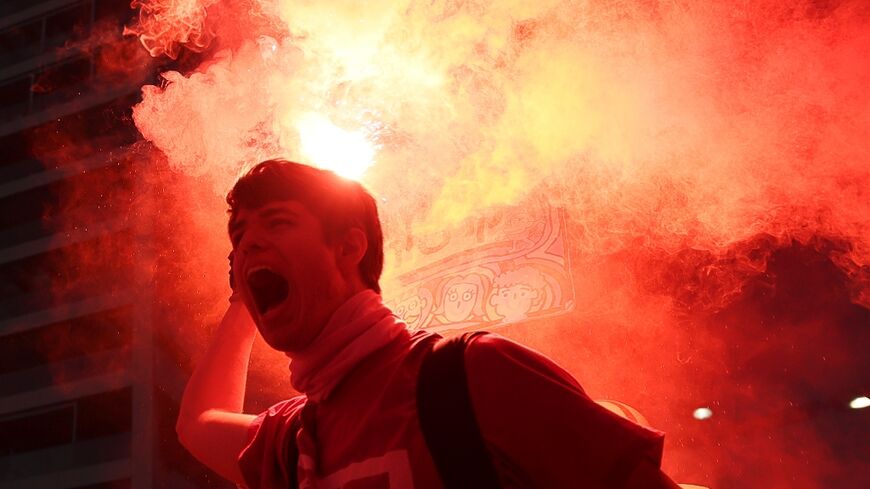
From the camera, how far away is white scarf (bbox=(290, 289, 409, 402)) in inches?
71.9

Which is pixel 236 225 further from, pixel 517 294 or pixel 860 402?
pixel 860 402

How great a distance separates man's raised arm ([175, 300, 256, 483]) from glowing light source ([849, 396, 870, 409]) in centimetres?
991

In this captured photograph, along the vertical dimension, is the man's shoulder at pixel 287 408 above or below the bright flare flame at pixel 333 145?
below

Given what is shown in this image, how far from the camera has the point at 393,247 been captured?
416 cm

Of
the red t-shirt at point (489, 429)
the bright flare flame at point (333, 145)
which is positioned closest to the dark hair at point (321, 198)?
the red t-shirt at point (489, 429)

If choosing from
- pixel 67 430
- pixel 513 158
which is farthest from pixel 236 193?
pixel 67 430

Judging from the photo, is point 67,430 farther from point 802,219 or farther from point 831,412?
point 802,219

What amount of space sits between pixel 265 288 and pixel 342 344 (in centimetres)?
27

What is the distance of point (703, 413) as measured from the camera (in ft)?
31.4

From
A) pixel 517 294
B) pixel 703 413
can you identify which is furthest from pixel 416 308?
pixel 703 413

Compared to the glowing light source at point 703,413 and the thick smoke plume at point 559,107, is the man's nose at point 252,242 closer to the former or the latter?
the thick smoke plume at point 559,107

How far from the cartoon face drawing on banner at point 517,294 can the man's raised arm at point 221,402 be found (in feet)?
5.72

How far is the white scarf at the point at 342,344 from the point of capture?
183 cm

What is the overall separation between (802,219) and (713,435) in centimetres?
603
